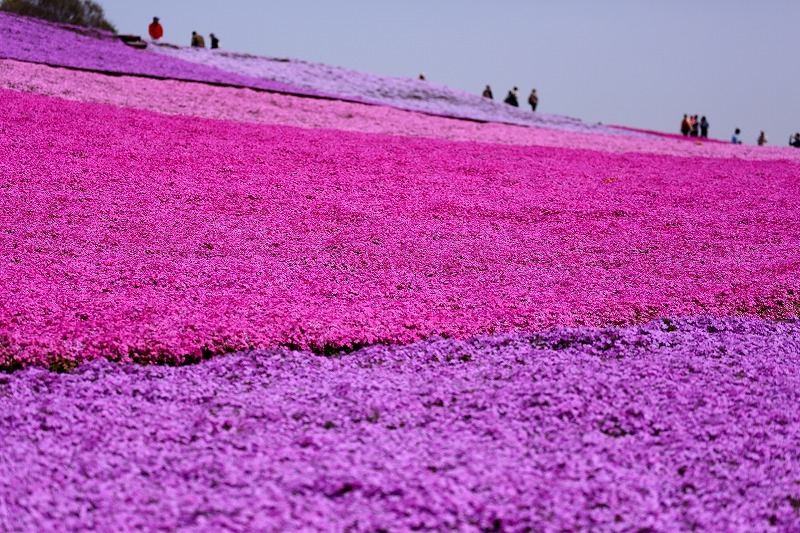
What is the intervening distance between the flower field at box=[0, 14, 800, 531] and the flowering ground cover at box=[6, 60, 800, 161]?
3.36m

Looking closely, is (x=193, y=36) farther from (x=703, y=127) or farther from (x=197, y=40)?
(x=703, y=127)

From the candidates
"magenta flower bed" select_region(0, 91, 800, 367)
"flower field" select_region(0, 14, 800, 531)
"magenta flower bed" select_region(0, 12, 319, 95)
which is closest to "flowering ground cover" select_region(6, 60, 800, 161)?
"magenta flower bed" select_region(0, 12, 319, 95)

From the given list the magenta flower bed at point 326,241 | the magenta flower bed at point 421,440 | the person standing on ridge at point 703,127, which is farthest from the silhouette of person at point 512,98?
the magenta flower bed at point 421,440

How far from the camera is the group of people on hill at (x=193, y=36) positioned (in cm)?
3453

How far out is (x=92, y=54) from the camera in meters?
26.4

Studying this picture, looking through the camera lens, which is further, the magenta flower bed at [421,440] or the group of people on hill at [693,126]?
the group of people on hill at [693,126]

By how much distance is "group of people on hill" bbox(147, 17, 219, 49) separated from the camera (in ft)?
113

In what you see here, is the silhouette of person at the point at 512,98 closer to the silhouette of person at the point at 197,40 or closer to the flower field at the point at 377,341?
the silhouette of person at the point at 197,40

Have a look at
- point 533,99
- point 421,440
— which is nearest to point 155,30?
point 533,99

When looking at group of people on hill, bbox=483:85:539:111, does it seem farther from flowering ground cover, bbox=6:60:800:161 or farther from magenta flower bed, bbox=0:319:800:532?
magenta flower bed, bbox=0:319:800:532

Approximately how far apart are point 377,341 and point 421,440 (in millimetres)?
2057

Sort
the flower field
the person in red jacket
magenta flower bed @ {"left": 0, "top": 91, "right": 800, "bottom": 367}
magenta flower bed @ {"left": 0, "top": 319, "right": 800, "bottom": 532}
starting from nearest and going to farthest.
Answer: magenta flower bed @ {"left": 0, "top": 319, "right": 800, "bottom": 532}
the flower field
magenta flower bed @ {"left": 0, "top": 91, "right": 800, "bottom": 367}
the person in red jacket

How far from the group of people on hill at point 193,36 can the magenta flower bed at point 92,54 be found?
314cm

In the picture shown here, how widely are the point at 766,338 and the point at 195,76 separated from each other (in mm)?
22832
